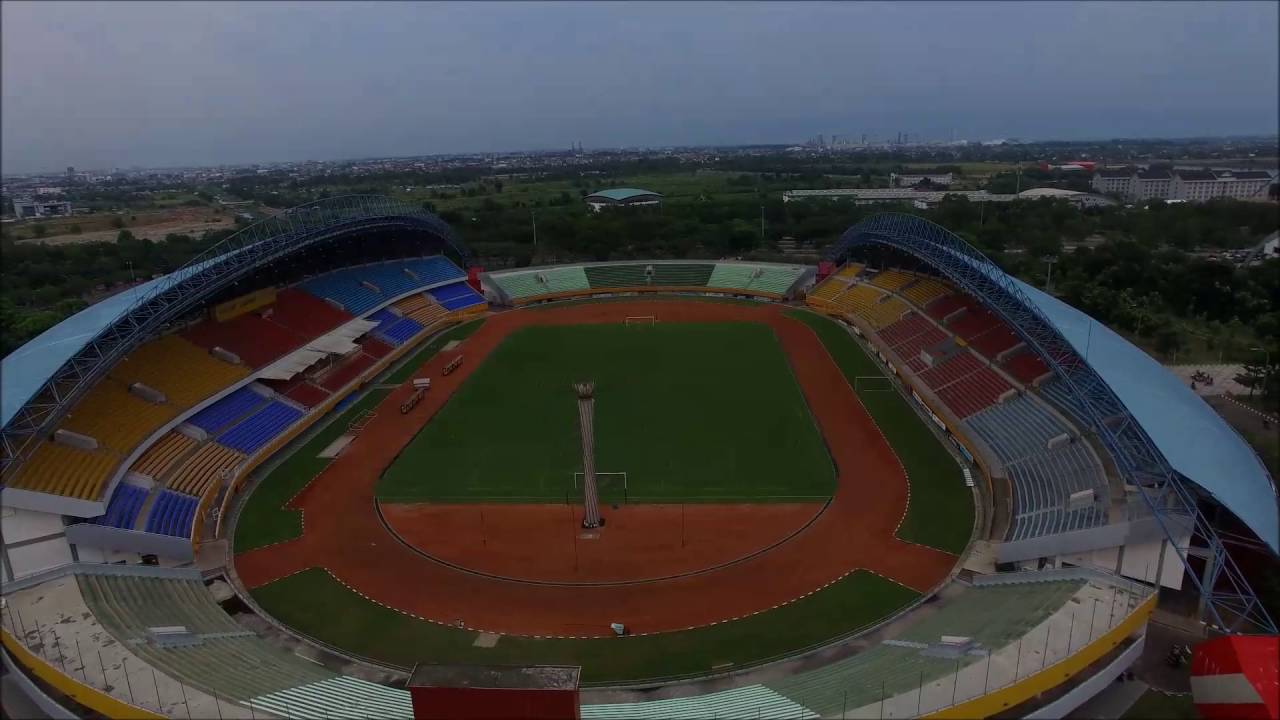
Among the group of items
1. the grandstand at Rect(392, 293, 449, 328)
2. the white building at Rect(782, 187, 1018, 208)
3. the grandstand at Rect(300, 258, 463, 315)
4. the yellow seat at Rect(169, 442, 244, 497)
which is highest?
the white building at Rect(782, 187, 1018, 208)

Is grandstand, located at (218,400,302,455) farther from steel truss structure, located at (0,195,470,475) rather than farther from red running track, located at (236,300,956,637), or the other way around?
steel truss structure, located at (0,195,470,475)

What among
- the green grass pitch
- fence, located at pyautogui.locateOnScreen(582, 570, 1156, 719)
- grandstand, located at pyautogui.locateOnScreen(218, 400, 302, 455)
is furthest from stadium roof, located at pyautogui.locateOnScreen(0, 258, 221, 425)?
the green grass pitch

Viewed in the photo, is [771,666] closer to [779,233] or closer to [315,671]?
[315,671]

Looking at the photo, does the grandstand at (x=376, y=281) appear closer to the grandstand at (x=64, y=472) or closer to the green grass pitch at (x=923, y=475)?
the grandstand at (x=64, y=472)

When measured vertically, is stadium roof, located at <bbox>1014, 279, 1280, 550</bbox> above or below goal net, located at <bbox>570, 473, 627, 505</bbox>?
above

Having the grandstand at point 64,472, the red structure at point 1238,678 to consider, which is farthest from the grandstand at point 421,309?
the red structure at point 1238,678

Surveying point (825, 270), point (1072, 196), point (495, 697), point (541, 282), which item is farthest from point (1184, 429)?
point (1072, 196)

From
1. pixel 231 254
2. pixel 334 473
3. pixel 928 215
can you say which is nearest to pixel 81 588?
pixel 334 473
